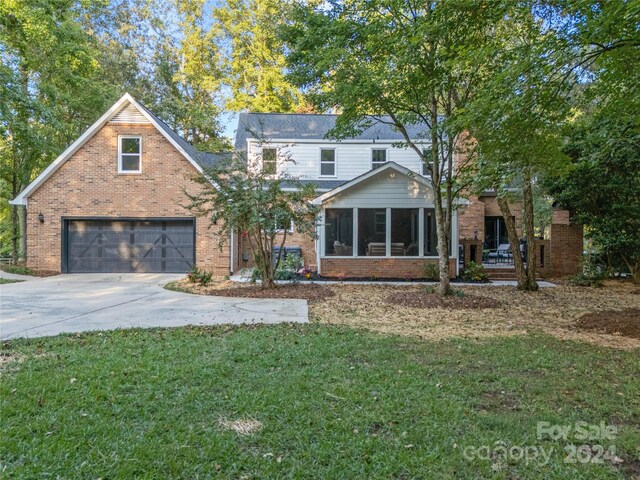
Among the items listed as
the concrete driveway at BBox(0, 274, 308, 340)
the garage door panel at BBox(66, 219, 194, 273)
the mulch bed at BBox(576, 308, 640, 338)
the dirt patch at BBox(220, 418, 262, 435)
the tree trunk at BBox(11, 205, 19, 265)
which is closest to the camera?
the dirt patch at BBox(220, 418, 262, 435)

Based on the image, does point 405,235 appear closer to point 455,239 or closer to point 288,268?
point 455,239

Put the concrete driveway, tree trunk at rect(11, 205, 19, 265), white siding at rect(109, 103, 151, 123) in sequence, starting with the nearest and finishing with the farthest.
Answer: the concrete driveway, white siding at rect(109, 103, 151, 123), tree trunk at rect(11, 205, 19, 265)

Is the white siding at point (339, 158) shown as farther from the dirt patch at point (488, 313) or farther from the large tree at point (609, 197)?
the dirt patch at point (488, 313)

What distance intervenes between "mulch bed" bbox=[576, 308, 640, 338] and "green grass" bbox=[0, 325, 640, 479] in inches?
50.7

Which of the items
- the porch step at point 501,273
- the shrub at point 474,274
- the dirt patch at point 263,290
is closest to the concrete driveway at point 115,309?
the dirt patch at point 263,290

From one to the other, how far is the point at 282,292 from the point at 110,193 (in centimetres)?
852

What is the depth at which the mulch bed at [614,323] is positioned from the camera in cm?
613

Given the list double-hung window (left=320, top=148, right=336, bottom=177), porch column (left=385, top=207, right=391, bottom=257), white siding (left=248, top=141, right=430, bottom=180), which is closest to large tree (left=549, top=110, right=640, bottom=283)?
porch column (left=385, top=207, right=391, bottom=257)

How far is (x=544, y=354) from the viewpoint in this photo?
16.1ft

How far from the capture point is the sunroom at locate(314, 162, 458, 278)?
13.6m

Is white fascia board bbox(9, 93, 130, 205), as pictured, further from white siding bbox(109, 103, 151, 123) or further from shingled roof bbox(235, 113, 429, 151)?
shingled roof bbox(235, 113, 429, 151)

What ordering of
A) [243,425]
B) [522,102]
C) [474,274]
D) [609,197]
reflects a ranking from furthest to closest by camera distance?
[474,274] < [609,197] < [522,102] < [243,425]

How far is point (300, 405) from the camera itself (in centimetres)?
331

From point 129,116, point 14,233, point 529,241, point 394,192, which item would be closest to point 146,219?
point 129,116
